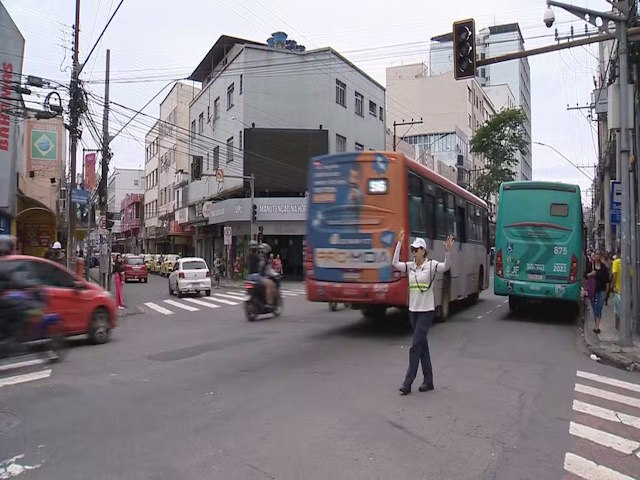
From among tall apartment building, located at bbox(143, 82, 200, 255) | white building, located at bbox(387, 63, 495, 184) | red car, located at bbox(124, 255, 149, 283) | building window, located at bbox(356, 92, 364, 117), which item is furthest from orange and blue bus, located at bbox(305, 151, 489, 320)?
white building, located at bbox(387, 63, 495, 184)

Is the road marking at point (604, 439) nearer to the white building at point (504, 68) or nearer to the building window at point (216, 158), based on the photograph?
the building window at point (216, 158)

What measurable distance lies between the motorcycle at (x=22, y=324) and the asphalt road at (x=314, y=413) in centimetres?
68

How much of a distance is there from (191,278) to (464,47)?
56.2 feet

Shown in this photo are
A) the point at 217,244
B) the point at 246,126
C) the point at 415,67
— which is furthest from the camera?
the point at 415,67

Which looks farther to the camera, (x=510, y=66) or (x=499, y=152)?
(x=510, y=66)

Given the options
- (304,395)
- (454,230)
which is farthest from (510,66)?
(304,395)

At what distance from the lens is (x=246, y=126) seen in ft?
120

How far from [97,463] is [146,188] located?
78.1 meters

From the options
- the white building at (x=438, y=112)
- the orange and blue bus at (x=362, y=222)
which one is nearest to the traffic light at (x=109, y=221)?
the orange and blue bus at (x=362, y=222)

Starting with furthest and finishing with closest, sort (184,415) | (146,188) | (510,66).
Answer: (510,66), (146,188), (184,415)

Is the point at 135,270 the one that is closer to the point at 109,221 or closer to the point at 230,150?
the point at 230,150

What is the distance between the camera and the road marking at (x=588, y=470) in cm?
488

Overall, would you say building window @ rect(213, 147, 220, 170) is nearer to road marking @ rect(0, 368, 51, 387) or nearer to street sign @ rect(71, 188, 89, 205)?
street sign @ rect(71, 188, 89, 205)

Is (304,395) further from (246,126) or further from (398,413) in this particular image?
(246,126)
